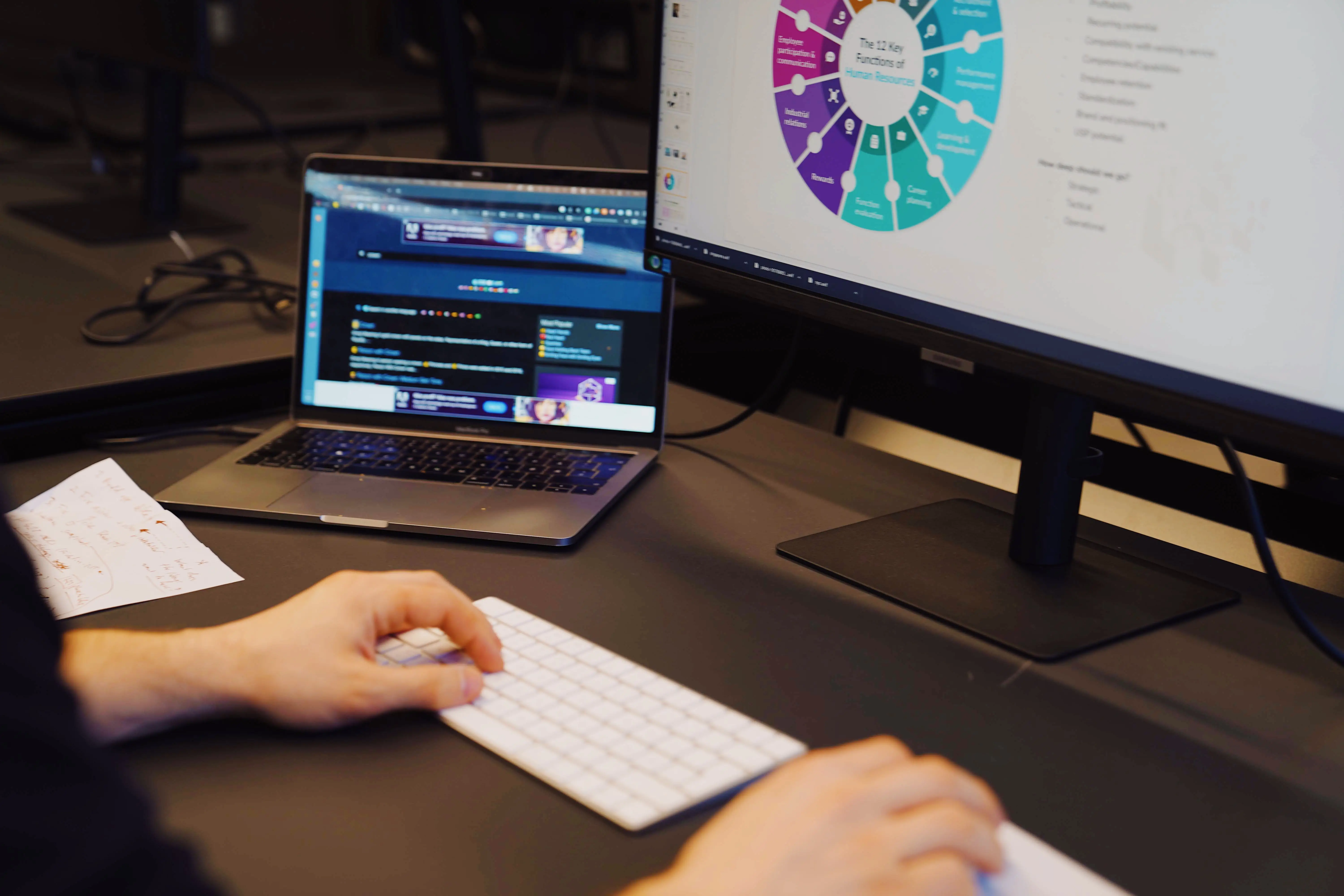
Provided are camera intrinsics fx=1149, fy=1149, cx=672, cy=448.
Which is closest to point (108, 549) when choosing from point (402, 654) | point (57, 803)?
point (402, 654)

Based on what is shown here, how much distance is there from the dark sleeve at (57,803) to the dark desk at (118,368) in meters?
0.73

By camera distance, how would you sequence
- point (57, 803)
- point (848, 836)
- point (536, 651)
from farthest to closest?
point (536, 651)
point (848, 836)
point (57, 803)

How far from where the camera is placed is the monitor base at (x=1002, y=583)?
746 mm

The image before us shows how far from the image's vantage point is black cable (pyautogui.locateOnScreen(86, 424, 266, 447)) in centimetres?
105

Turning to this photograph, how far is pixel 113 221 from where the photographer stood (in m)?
1.69

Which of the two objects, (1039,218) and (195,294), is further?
(195,294)

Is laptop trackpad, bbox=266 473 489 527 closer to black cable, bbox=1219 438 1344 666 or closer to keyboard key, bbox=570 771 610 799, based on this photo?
keyboard key, bbox=570 771 610 799

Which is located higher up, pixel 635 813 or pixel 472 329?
pixel 472 329

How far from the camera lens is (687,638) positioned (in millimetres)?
734

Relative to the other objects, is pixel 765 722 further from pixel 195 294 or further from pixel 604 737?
pixel 195 294

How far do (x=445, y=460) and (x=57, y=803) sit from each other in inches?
23.9

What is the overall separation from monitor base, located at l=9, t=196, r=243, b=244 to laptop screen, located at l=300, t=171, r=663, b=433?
0.73 m

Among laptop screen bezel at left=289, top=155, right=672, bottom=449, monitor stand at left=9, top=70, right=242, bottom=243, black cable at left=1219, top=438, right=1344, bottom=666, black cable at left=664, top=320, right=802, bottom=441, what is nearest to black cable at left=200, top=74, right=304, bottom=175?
monitor stand at left=9, top=70, right=242, bottom=243

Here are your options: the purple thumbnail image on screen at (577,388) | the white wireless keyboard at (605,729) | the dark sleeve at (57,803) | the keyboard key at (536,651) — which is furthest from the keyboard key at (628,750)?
the purple thumbnail image on screen at (577,388)
